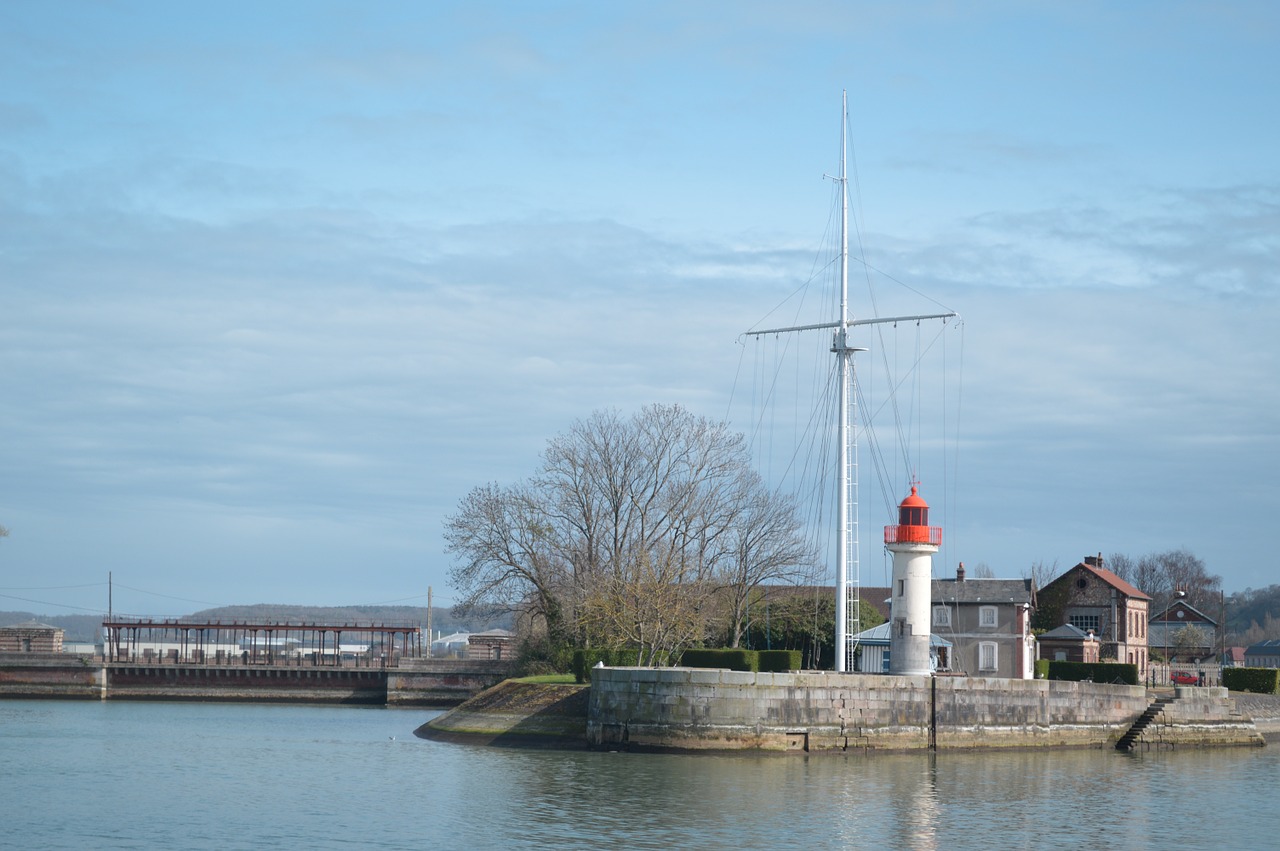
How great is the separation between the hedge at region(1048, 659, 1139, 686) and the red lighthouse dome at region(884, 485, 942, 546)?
547 inches

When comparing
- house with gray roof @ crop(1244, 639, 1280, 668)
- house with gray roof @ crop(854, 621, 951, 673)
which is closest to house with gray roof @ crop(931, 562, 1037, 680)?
house with gray roof @ crop(854, 621, 951, 673)

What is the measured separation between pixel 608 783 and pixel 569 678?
65.0 feet

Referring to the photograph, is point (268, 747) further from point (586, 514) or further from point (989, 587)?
point (989, 587)

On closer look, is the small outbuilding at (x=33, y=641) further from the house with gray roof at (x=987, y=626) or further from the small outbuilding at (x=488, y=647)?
the house with gray roof at (x=987, y=626)

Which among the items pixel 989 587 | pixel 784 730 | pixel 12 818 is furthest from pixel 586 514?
pixel 12 818

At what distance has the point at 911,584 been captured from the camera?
51.4 meters

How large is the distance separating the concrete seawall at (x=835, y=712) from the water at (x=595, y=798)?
789 millimetres

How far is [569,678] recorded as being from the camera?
58.1 metres

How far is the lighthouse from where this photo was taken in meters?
50.6

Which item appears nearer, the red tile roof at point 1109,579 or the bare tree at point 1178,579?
the red tile roof at point 1109,579

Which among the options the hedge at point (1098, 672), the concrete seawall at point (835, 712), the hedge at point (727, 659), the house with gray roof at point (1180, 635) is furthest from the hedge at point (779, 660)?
the house with gray roof at point (1180, 635)

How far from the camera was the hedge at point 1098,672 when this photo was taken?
2394 inches

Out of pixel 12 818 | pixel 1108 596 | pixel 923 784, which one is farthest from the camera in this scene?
pixel 1108 596

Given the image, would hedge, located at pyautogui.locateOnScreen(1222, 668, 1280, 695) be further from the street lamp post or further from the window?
the window
